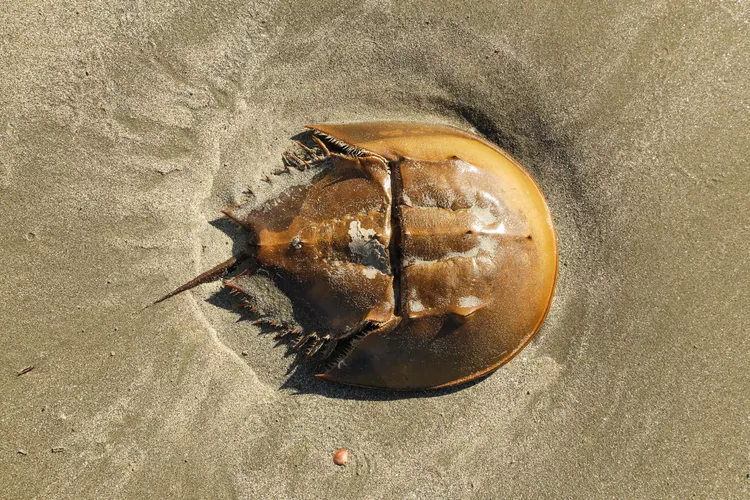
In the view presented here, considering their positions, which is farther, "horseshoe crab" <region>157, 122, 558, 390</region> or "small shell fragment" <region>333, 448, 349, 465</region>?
"small shell fragment" <region>333, 448, 349, 465</region>

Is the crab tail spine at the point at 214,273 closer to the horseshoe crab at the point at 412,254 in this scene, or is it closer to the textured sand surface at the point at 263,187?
the textured sand surface at the point at 263,187

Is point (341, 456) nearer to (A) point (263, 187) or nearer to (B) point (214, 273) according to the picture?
(B) point (214, 273)

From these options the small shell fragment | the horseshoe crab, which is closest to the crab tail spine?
the horseshoe crab

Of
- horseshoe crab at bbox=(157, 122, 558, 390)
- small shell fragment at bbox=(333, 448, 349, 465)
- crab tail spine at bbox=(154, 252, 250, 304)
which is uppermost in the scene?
horseshoe crab at bbox=(157, 122, 558, 390)

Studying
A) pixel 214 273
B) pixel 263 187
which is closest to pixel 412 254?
pixel 263 187

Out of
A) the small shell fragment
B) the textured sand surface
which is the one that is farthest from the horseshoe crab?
the small shell fragment

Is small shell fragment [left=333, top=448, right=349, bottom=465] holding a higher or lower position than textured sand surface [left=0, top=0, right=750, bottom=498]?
lower

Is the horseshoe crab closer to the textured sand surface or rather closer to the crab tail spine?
the crab tail spine
